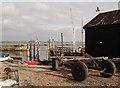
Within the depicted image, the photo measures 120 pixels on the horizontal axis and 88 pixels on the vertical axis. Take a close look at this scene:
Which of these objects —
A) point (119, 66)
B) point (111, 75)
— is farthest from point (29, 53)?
point (111, 75)

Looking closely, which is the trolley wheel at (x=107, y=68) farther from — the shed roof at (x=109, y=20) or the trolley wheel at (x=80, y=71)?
the shed roof at (x=109, y=20)

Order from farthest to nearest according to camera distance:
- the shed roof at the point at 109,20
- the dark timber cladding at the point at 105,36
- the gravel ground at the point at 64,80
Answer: the shed roof at the point at 109,20, the dark timber cladding at the point at 105,36, the gravel ground at the point at 64,80

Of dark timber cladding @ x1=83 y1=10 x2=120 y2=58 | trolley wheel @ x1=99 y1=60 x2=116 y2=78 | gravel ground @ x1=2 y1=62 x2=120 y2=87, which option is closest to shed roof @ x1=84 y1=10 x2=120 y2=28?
dark timber cladding @ x1=83 y1=10 x2=120 y2=58

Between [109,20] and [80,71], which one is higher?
[109,20]

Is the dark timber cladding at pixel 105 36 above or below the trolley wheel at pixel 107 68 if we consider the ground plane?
above

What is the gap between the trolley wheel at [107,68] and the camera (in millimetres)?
17016

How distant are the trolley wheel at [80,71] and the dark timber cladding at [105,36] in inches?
266

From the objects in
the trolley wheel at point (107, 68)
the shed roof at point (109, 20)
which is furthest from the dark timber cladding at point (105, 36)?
the trolley wheel at point (107, 68)

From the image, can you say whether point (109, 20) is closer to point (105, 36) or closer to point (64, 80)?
point (105, 36)

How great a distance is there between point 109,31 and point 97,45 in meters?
2.08

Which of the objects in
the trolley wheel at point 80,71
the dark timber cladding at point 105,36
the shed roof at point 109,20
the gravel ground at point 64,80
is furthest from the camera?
the shed roof at point 109,20

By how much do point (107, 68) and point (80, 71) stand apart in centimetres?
274

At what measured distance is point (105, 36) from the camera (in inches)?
890

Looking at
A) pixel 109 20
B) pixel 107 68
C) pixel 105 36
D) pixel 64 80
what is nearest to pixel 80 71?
pixel 64 80
